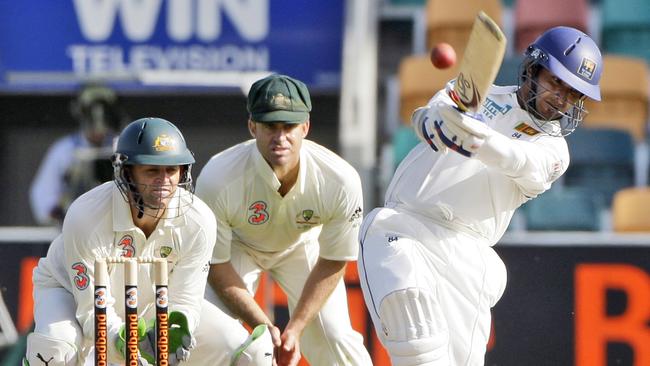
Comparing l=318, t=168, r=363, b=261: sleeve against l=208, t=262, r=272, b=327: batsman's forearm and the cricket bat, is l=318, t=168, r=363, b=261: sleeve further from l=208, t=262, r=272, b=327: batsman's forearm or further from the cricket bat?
the cricket bat

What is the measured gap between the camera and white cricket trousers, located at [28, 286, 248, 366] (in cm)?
542

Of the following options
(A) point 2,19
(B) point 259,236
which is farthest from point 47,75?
(B) point 259,236

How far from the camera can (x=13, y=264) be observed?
24.5 feet

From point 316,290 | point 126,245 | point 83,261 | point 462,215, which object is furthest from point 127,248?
point 462,215

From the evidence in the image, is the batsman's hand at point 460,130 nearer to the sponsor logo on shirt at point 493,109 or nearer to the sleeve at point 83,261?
the sponsor logo on shirt at point 493,109

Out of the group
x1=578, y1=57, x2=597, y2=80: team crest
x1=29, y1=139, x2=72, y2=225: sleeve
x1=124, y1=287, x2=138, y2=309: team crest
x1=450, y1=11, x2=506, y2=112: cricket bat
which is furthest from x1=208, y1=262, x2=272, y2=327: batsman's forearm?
x1=29, y1=139, x2=72, y2=225: sleeve

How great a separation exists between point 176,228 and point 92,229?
12.4 inches

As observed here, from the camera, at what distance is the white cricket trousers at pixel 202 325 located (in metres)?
5.42

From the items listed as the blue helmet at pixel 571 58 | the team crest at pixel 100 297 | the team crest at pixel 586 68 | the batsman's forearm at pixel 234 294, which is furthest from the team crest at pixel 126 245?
the team crest at pixel 586 68

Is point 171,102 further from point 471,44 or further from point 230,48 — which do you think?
point 471,44

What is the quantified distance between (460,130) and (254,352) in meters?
1.31

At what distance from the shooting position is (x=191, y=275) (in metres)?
5.46

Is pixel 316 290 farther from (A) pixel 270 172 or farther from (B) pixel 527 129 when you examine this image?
(B) pixel 527 129

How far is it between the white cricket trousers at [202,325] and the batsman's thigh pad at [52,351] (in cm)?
7
